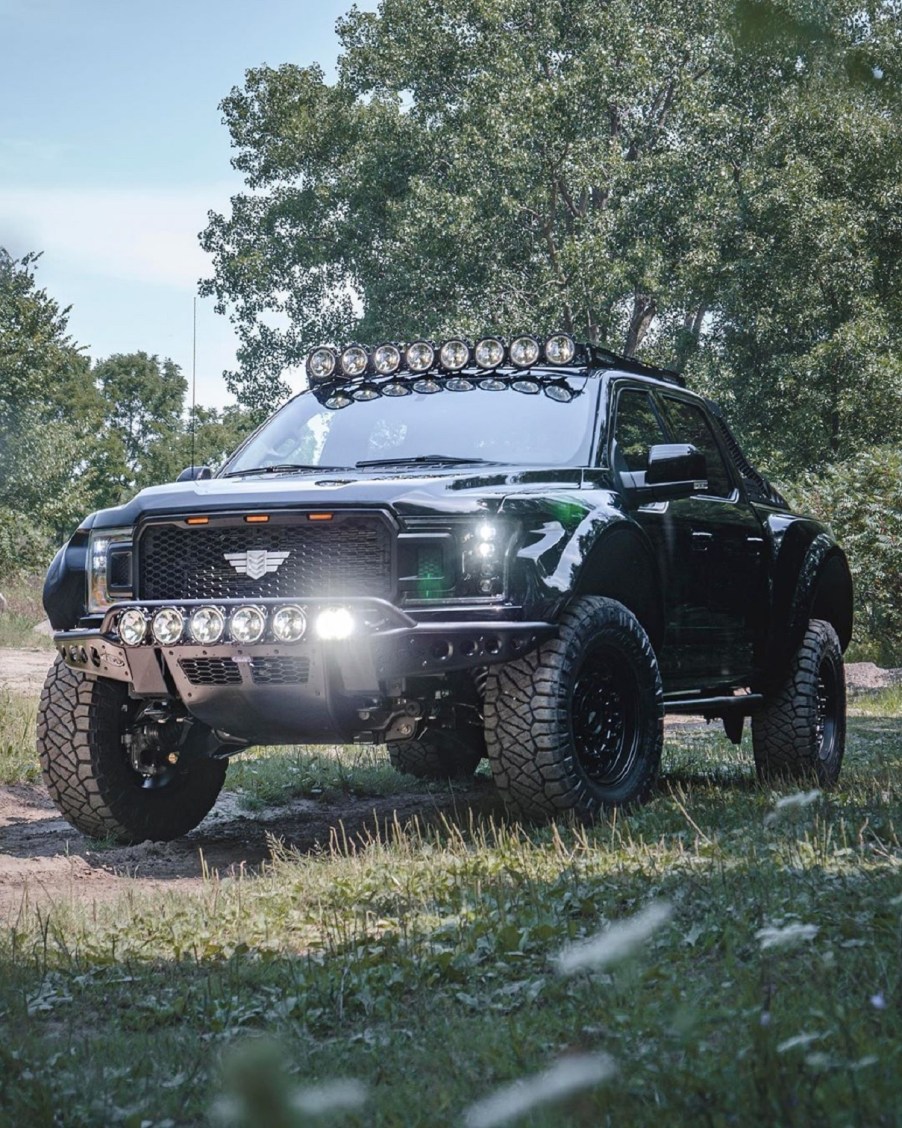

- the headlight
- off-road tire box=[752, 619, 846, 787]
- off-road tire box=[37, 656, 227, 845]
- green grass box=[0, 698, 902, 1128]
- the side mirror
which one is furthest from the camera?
off-road tire box=[752, 619, 846, 787]

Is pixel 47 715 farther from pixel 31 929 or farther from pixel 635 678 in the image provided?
pixel 635 678

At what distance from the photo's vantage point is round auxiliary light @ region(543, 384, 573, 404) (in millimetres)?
6886

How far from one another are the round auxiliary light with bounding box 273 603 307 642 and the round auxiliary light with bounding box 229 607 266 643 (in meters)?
0.06

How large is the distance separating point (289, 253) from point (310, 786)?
88.1 ft

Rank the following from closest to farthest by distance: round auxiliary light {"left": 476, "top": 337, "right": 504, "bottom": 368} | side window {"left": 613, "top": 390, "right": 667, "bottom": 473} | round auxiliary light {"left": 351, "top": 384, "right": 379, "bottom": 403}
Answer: side window {"left": 613, "top": 390, "right": 667, "bottom": 473}, round auxiliary light {"left": 476, "top": 337, "right": 504, "bottom": 368}, round auxiliary light {"left": 351, "top": 384, "right": 379, "bottom": 403}

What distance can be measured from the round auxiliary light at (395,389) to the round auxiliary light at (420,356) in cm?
13

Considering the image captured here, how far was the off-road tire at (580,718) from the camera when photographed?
225 inches

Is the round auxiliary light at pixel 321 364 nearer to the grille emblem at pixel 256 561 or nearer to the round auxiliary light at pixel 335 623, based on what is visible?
the grille emblem at pixel 256 561

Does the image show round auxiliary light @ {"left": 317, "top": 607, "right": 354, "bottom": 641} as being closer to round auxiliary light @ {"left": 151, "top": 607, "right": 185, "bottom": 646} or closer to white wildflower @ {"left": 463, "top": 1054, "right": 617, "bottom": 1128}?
round auxiliary light @ {"left": 151, "top": 607, "right": 185, "bottom": 646}

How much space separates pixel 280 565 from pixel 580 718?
4.48ft

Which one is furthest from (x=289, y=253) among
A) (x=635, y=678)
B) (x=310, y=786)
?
(x=635, y=678)

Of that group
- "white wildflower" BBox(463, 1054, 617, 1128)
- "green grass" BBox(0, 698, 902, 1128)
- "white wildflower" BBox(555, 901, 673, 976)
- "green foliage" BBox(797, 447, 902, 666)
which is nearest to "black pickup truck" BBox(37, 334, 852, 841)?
"green grass" BBox(0, 698, 902, 1128)

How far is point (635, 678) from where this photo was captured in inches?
249

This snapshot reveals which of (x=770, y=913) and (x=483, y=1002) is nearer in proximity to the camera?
(x=483, y=1002)
